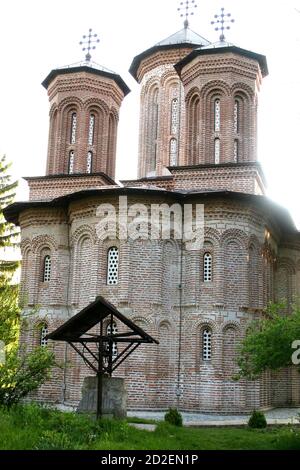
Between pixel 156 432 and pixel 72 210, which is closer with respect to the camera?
pixel 156 432

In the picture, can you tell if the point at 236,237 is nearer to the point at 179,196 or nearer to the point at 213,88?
the point at 179,196

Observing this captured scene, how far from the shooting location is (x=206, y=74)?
57.2 feet

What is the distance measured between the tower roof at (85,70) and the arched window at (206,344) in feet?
31.8

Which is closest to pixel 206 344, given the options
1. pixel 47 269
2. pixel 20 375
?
pixel 47 269

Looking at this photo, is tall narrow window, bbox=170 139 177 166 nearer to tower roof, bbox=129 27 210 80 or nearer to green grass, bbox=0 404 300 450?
tower roof, bbox=129 27 210 80

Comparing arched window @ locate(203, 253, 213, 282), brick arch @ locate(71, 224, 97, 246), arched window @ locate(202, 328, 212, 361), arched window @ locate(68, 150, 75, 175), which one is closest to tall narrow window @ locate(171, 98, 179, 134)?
arched window @ locate(68, 150, 75, 175)

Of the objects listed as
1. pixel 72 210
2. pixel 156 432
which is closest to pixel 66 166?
pixel 72 210

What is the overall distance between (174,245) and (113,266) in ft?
5.63

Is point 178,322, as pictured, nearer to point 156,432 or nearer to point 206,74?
point 156,432

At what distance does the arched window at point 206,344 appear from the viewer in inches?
571

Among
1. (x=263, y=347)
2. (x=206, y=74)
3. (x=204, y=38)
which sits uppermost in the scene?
(x=204, y=38)

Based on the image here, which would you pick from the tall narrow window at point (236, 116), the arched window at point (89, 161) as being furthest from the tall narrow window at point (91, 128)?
the tall narrow window at point (236, 116)

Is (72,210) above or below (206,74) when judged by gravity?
below
